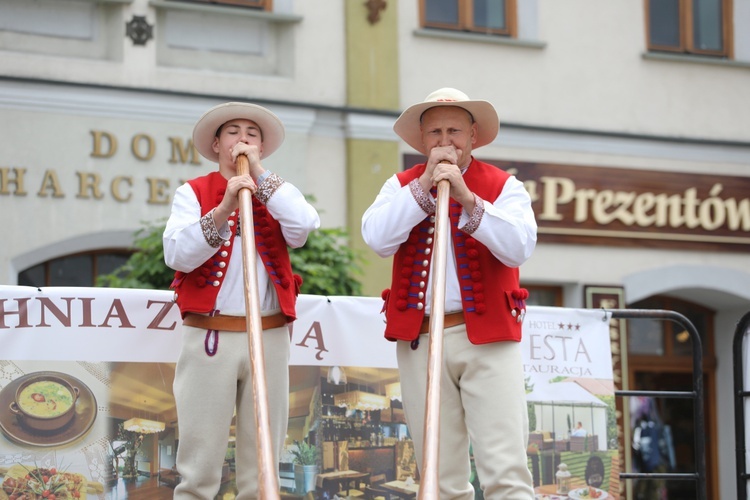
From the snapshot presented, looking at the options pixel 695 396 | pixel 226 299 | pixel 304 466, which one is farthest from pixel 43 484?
pixel 695 396

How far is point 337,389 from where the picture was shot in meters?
5.62

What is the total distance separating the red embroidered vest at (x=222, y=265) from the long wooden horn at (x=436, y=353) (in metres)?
0.64

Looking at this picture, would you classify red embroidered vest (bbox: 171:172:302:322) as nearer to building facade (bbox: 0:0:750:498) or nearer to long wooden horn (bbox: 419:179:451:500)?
long wooden horn (bbox: 419:179:451:500)

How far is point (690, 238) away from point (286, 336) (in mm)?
7588

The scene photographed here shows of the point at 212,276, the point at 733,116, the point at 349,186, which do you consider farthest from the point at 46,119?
the point at 733,116

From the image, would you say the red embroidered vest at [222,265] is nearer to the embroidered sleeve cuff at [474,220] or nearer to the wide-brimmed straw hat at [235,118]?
the wide-brimmed straw hat at [235,118]

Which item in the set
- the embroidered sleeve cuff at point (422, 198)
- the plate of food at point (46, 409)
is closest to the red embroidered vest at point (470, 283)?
the embroidered sleeve cuff at point (422, 198)

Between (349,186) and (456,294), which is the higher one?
(349,186)

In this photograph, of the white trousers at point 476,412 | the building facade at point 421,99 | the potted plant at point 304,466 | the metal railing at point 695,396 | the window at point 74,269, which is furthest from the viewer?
the window at point 74,269

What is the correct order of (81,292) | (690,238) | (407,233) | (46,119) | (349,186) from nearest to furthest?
(407,233)
(81,292)
(46,119)
(349,186)
(690,238)

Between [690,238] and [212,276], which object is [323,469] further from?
[690,238]

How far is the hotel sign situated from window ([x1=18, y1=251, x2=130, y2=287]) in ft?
8.41

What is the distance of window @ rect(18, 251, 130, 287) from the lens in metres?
9.91

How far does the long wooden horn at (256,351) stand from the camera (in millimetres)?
3574
